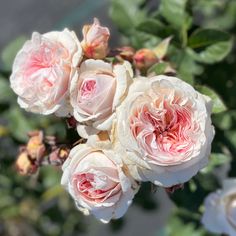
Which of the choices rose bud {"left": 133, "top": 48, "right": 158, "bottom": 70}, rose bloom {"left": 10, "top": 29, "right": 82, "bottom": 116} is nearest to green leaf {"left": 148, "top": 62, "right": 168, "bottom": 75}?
rose bud {"left": 133, "top": 48, "right": 158, "bottom": 70}

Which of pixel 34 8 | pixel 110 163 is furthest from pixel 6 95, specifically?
pixel 34 8

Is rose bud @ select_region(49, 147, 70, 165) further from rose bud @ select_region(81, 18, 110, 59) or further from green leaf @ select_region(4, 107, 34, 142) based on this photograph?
green leaf @ select_region(4, 107, 34, 142)

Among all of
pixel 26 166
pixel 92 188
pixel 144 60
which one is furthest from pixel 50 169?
pixel 92 188

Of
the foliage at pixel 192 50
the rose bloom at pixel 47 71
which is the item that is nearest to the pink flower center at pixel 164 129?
the rose bloom at pixel 47 71

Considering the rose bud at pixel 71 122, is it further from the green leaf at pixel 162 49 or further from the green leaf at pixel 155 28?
the green leaf at pixel 155 28

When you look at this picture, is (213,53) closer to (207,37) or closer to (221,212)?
(207,37)

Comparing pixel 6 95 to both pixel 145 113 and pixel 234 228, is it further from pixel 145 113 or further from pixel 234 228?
pixel 145 113

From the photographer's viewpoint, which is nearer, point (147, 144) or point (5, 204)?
point (147, 144)
